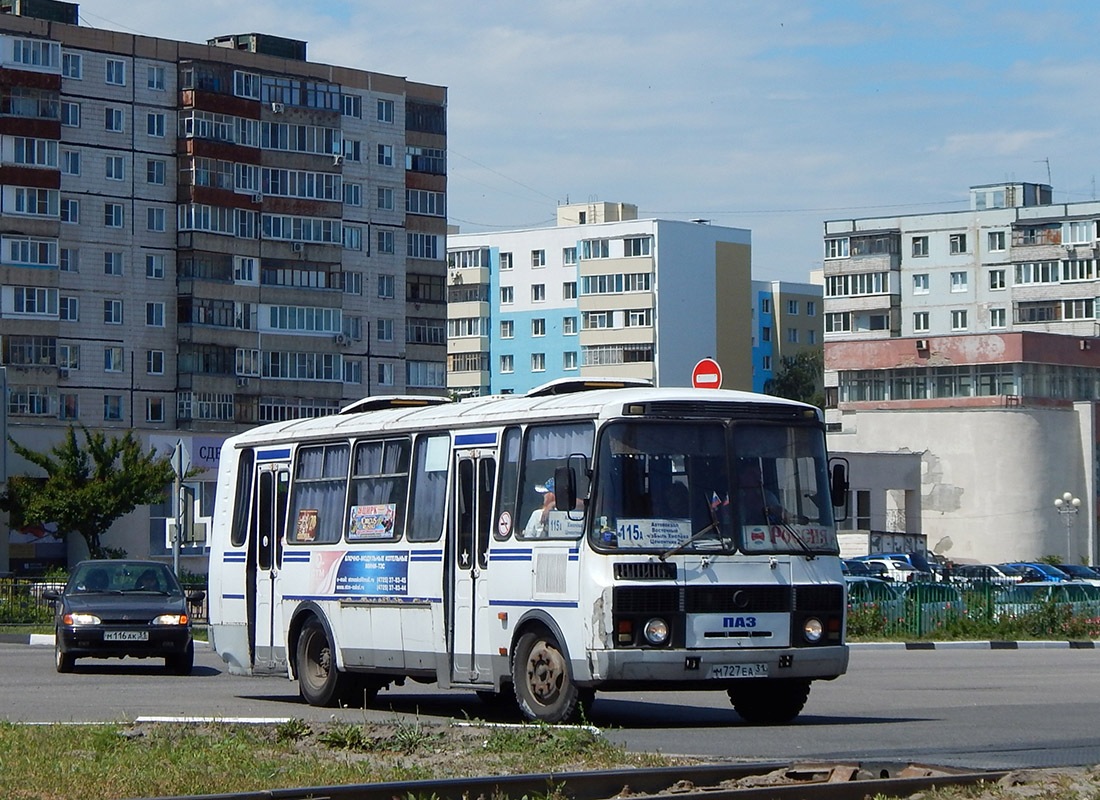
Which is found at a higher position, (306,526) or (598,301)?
(598,301)

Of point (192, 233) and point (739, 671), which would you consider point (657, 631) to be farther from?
point (192, 233)

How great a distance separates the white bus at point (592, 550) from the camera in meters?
15.5

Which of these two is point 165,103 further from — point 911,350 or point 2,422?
point 911,350

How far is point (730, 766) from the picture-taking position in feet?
36.0

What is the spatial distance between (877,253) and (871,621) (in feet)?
316

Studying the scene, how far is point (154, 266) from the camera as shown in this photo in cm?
8312

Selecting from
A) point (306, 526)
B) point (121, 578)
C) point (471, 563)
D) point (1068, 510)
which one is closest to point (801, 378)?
point (1068, 510)

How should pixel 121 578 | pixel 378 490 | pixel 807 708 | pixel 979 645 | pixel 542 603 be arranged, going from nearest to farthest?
1. pixel 542 603
2. pixel 807 708
3. pixel 378 490
4. pixel 121 578
5. pixel 979 645

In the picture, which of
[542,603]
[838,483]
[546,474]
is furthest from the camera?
[838,483]

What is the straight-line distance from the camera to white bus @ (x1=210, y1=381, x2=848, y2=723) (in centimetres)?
1548

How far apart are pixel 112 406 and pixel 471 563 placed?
→ 218 feet

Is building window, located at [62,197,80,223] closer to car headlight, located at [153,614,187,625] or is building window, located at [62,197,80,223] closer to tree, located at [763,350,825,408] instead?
car headlight, located at [153,614,187,625]

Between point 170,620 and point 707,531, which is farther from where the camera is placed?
point 170,620

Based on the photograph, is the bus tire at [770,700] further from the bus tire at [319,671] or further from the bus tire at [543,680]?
the bus tire at [319,671]
